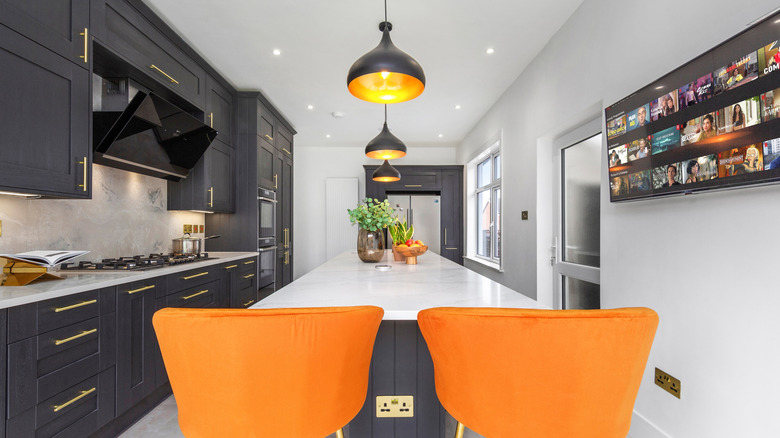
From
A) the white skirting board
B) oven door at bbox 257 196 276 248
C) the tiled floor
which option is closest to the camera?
the tiled floor

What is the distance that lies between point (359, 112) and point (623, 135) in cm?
331

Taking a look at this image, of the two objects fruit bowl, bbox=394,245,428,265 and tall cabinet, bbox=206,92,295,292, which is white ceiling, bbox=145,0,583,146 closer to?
tall cabinet, bbox=206,92,295,292

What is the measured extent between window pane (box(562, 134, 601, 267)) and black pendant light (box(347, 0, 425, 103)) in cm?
153

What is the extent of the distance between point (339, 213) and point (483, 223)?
2.55 metres

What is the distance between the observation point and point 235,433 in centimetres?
77

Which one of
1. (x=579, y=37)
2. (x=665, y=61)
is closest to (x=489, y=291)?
(x=665, y=61)

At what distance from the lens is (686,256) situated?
1492 mm

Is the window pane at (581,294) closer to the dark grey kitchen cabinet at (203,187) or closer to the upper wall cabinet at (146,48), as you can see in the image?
the dark grey kitchen cabinet at (203,187)

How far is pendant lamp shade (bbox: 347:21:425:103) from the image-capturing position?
1.38 meters

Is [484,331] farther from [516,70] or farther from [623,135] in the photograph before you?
[516,70]

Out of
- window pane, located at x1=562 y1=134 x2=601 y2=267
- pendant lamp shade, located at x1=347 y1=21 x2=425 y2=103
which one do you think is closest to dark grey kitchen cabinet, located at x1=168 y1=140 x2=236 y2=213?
pendant lamp shade, located at x1=347 y1=21 x2=425 y2=103

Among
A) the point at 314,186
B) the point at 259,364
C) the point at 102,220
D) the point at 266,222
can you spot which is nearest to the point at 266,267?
the point at 266,222

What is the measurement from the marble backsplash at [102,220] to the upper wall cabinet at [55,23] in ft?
2.74

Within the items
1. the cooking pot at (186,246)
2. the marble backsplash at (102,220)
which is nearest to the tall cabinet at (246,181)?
the marble backsplash at (102,220)
